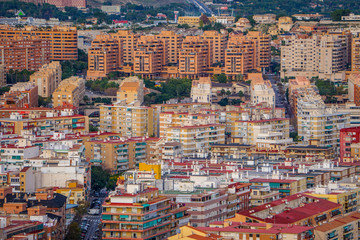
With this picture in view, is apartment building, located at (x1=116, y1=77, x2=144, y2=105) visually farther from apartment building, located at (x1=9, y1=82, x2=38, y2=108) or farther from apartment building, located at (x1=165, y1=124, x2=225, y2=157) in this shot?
apartment building, located at (x1=165, y1=124, x2=225, y2=157)

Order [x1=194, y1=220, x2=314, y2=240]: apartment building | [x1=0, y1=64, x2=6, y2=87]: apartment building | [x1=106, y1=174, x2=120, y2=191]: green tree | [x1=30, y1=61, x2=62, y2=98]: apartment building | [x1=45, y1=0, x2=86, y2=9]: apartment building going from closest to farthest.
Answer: [x1=194, y1=220, x2=314, y2=240]: apartment building, [x1=106, y1=174, x2=120, y2=191]: green tree, [x1=30, y1=61, x2=62, y2=98]: apartment building, [x1=0, y1=64, x2=6, y2=87]: apartment building, [x1=45, y1=0, x2=86, y2=9]: apartment building

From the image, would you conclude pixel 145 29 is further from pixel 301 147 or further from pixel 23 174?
pixel 23 174

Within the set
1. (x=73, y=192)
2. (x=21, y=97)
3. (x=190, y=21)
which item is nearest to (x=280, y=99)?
(x=21, y=97)

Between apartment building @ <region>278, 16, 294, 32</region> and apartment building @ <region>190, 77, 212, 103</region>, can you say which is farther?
apartment building @ <region>278, 16, 294, 32</region>

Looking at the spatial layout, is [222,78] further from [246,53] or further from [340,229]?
[340,229]

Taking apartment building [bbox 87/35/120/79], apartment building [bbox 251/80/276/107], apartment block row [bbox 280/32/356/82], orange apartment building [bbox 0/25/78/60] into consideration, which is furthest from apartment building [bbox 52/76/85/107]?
apartment block row [bbox 280/32/356/82]

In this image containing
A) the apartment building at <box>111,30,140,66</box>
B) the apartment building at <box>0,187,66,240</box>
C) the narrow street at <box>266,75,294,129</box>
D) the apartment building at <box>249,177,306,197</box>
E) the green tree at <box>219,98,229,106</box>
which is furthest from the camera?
the apartment building at <box>111,30,140,66</box>

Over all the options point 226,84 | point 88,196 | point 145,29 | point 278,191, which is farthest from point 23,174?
point 145,29
